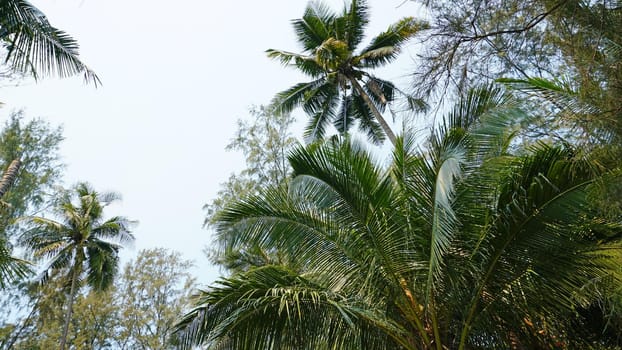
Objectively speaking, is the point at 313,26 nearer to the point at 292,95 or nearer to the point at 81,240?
the point at 292,95

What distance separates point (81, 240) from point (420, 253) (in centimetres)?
1537

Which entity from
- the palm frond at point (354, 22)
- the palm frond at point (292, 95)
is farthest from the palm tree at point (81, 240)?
the palm frond at point (354, 22)

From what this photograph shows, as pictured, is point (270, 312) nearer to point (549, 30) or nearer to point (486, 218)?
point (486, 218)

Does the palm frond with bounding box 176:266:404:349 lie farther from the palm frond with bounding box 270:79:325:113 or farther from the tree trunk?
the palm frond with bounding box 270:79:325:113

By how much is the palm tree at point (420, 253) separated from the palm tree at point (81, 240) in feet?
43.8

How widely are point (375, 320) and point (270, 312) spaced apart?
1250 mm

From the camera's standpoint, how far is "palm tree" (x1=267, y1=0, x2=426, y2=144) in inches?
505

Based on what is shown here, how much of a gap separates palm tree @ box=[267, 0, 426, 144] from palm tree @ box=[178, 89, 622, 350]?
6.74m

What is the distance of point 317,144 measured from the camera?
18.8 ft

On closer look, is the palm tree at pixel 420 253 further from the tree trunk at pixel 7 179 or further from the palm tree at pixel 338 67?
the palm tree at pixel 338 67

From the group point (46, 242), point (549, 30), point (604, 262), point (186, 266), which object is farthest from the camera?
point (186, 266)

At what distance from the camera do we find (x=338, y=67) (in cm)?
1285

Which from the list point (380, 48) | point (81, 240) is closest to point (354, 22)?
point (380, 48)

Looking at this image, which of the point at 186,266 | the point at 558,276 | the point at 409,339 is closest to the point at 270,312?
the point at 409,339
